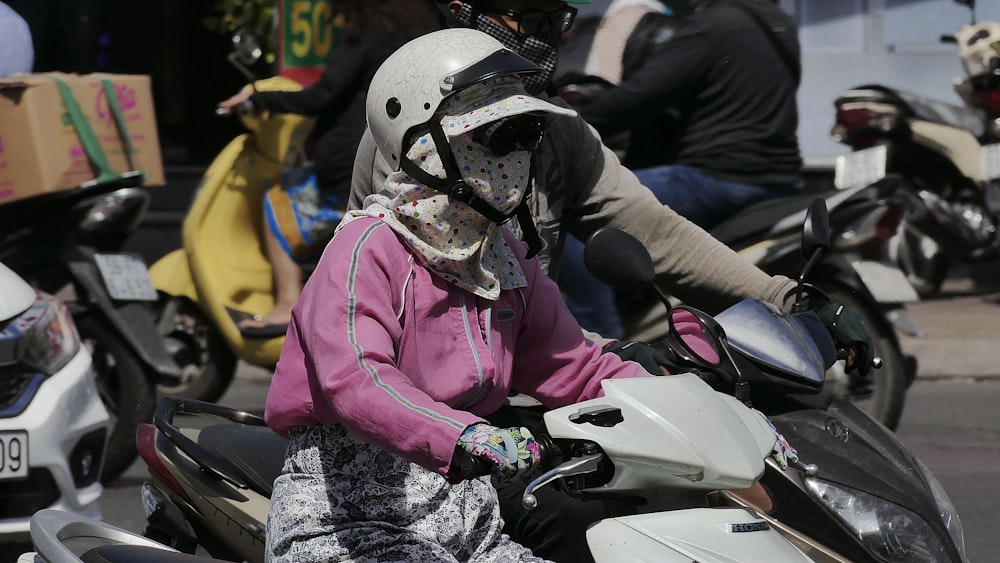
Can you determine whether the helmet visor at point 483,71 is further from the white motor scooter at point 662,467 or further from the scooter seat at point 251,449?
the scooter seat at point 251,449

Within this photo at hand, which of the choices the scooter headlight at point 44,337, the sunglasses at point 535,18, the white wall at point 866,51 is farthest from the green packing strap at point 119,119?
the white wall at point 866,51

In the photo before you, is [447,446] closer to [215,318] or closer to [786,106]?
[786,106]

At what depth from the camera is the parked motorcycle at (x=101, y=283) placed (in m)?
5.73

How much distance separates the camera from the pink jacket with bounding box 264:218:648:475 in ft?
7.70

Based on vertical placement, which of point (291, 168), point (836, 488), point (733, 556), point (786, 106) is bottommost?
point (291, 168)

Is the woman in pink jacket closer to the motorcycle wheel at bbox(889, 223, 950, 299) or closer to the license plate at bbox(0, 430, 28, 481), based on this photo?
the license plate at bbox(0, 430, 28, 481)

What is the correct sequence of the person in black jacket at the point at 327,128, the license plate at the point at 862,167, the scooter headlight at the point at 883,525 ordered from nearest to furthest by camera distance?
the scooter headlight at the point at 883,525 < the person in black jacket at the point at 327,128 < the license plate at the point at 862,167

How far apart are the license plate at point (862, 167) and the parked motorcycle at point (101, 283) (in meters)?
3.98

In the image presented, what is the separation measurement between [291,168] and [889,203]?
2544mm

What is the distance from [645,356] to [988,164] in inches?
300

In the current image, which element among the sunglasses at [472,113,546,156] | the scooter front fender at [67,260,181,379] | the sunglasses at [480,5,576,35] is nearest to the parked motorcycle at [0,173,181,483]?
the scooter front fender at [67,260,181,379]

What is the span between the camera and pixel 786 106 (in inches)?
232

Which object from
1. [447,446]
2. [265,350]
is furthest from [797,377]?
[265,350]

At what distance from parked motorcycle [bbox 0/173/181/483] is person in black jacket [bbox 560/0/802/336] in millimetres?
1785
